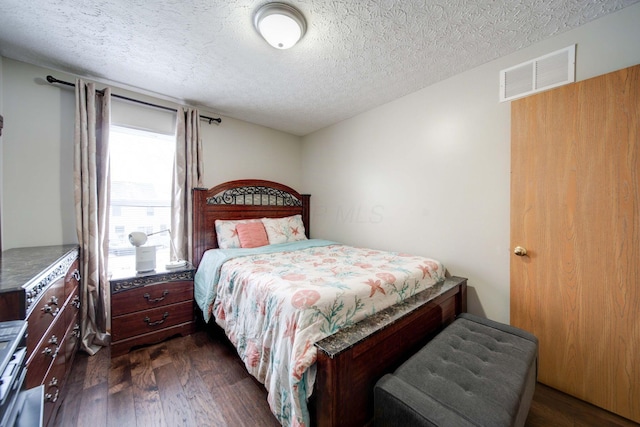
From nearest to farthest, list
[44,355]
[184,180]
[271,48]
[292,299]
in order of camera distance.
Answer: [44,355] < [292,299] < [271,48] < [184,180]

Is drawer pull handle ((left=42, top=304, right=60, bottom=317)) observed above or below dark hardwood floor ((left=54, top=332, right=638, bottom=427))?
above

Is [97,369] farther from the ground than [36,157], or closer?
closer

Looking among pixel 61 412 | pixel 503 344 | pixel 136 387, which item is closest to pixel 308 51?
pixel 503 344

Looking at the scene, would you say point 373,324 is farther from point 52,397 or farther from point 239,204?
point 239,204

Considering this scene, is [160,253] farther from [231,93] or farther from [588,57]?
[588,57]

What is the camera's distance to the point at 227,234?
276 centimetres

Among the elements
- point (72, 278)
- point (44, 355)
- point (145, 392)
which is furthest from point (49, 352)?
point (72, 278)

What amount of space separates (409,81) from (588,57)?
1.19 meters

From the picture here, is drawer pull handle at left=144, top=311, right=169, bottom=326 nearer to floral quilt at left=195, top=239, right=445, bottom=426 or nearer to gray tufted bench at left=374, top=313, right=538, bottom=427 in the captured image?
Answer: floral quilt at left=195, top=239, right=445, bottom=426

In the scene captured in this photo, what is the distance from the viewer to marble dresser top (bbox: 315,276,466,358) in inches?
44.1

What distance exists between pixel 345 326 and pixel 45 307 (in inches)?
60.7

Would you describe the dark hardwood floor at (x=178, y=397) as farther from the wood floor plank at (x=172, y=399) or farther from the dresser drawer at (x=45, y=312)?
the dresser drawer at (x=45, y=312)

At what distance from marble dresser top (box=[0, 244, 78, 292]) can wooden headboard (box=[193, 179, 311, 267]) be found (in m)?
1.05

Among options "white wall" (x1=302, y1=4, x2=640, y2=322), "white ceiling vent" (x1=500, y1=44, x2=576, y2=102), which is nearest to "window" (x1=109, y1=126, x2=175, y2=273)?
"white wall" (x1=302, y1=4, x2=640, y2=322)
